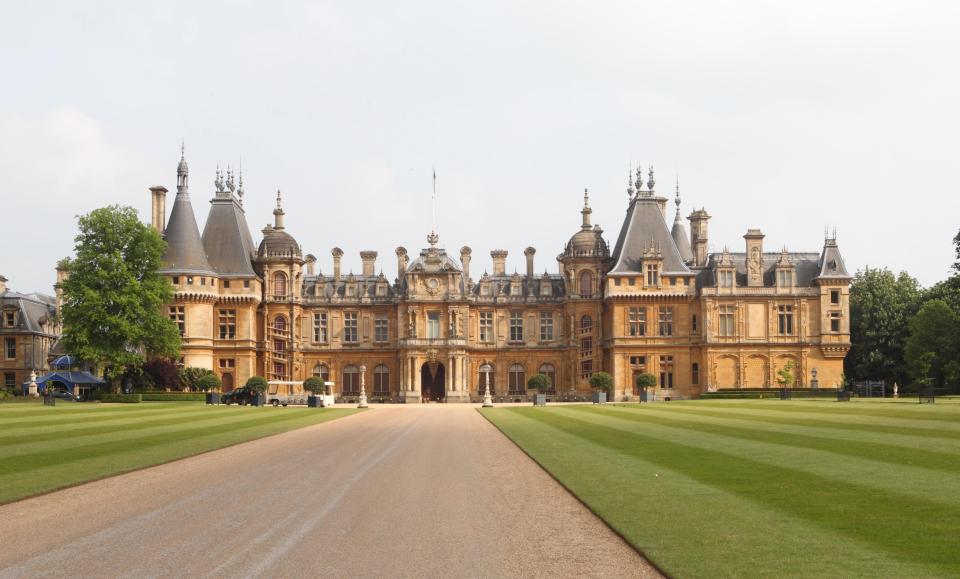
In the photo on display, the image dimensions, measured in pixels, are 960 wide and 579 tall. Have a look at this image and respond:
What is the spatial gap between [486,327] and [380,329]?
32.6 feet

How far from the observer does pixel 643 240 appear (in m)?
86.8

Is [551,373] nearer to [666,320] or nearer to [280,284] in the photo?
[666,320]

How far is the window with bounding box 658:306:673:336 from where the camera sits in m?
84.9

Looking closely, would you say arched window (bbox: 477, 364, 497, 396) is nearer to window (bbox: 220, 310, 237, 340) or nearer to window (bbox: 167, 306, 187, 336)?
window (bbox: 220, 310, 237, 340)

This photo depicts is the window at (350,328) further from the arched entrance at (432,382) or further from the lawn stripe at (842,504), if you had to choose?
the lawn stripe at (842,504)

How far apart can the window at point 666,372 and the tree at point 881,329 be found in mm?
17637

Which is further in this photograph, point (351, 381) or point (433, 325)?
point (351, 381)

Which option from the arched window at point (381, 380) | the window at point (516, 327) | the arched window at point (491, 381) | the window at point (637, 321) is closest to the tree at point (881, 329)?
the window at point (637, 321)

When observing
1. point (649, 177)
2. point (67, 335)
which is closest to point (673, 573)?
point (67, 335)

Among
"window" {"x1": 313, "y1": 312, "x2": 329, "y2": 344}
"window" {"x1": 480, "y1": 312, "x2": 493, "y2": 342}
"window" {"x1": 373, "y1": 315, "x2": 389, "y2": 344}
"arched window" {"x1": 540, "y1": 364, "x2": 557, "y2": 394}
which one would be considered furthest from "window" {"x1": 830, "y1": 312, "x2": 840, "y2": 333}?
"window" {"x1": 313, "y1": 312, "x2": 329, "y2": 344}

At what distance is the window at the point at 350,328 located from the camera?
298ft

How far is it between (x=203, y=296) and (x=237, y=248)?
20.2 ft

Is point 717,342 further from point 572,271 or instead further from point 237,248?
point 237,248

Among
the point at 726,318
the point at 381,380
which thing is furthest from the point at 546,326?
the point at 726,318
